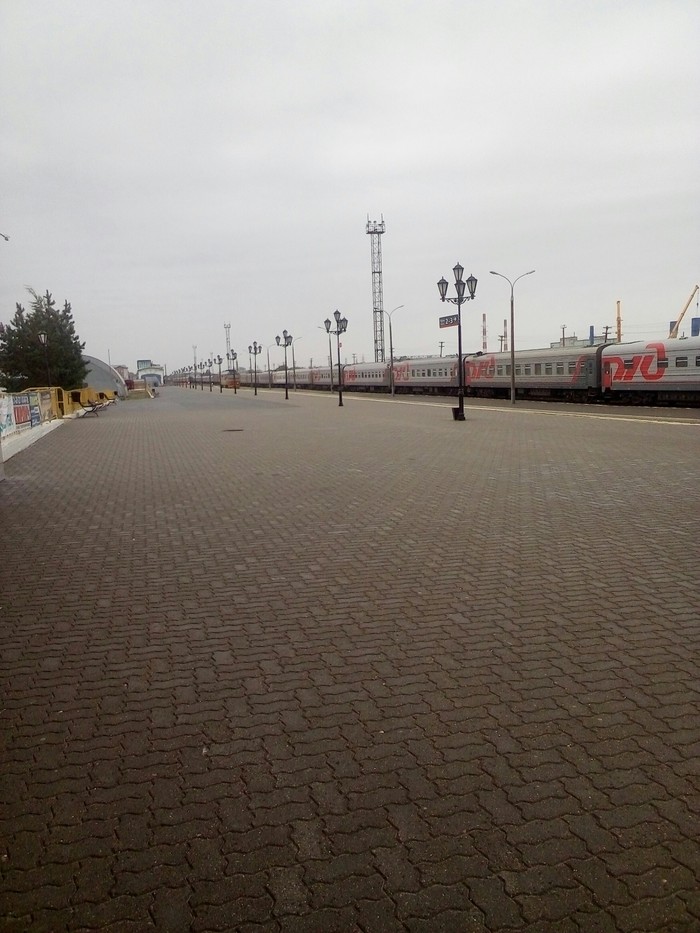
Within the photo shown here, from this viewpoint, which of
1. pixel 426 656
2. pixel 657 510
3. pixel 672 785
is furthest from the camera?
pixel 657 510

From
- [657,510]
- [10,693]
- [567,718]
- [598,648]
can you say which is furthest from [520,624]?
[657,510]

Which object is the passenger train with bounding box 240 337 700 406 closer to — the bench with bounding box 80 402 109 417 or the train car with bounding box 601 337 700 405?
the train car with bounding box 601 337 700 405

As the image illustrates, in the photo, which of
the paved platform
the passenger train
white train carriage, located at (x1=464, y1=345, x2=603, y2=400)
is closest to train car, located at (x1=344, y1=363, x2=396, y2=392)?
the passenger train

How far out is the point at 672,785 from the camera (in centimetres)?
296

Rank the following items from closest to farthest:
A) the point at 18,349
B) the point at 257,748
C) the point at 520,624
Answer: the point at 257,748 → the point at 520,624 → the point at 18,349

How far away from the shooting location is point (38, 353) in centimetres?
5719

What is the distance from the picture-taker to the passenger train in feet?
97.6

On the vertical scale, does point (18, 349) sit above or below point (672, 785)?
above

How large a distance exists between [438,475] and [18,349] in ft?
184

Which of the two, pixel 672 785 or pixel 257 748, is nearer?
pixel 672 785

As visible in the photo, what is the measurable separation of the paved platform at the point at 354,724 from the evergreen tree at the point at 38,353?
175ft

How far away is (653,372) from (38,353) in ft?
157

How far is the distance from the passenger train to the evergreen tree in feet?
92.1

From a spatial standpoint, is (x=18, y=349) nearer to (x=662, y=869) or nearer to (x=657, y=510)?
(x=657, y=510)
